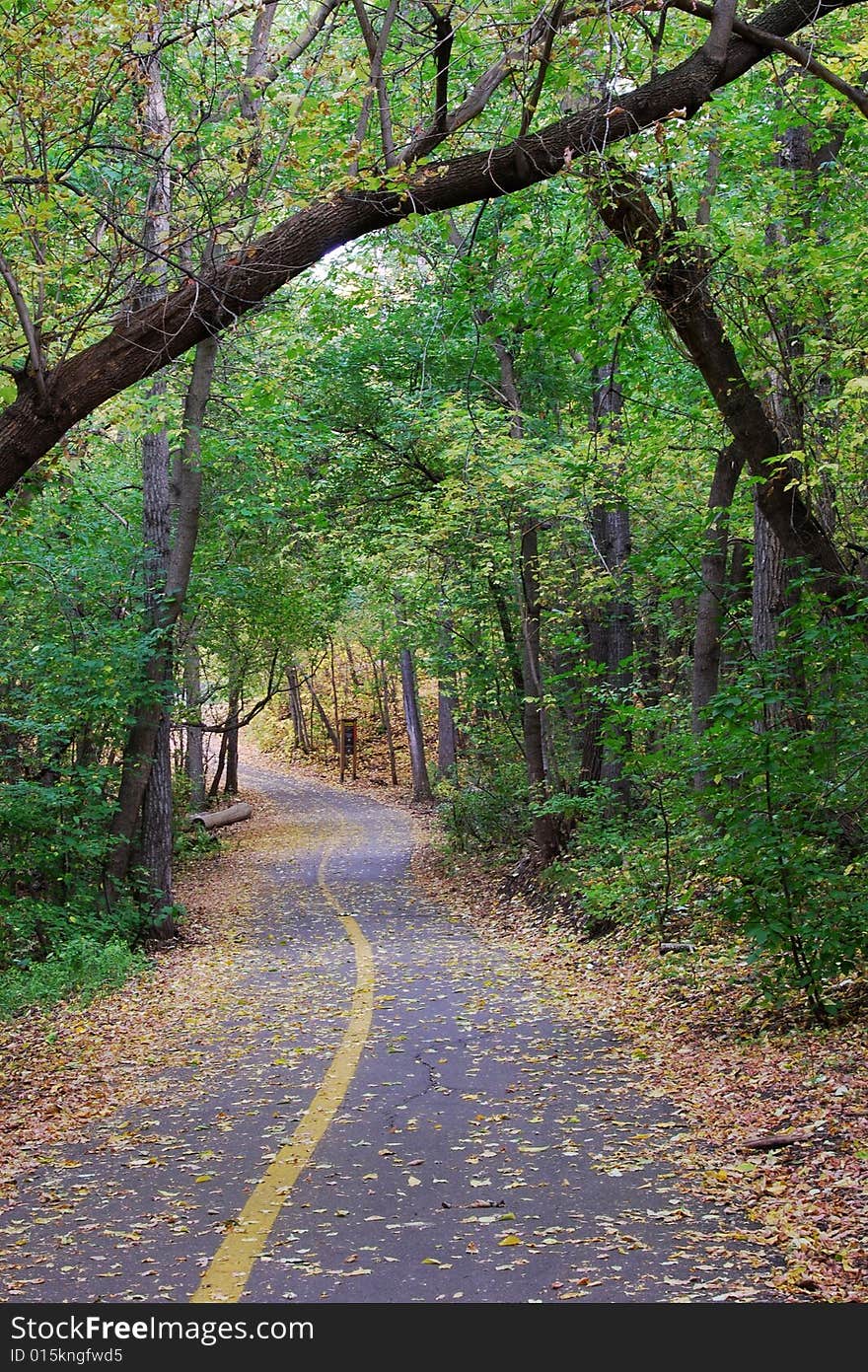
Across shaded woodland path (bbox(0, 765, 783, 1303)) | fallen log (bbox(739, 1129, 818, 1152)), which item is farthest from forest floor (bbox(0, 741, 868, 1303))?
shaded woodland path (bbox(0, 765, 783, 1303))

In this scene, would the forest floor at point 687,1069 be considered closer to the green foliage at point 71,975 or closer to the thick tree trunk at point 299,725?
the green foliage at point 71,975

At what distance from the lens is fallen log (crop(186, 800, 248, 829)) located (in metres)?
30.8

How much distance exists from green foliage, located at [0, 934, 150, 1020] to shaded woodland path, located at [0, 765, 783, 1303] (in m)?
2.34

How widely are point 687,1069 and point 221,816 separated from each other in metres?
28.0

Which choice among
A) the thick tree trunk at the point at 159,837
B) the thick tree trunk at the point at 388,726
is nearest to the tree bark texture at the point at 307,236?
the thick tree trunk at the point at 159,837

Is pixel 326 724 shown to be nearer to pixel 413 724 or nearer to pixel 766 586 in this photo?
pixel 413 724

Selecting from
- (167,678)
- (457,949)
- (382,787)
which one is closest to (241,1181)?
(457,949)

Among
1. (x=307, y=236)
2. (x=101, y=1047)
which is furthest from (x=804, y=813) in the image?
(x=101, y=1047)

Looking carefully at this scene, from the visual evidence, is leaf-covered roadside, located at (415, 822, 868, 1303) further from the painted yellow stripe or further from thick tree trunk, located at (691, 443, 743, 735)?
thick tree trunk, located at (691, 443, 743, 735)

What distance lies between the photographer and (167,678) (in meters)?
16.1

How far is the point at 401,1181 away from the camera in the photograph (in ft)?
18.9

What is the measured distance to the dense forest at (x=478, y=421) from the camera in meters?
7.36

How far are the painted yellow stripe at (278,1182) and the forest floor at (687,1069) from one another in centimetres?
141
